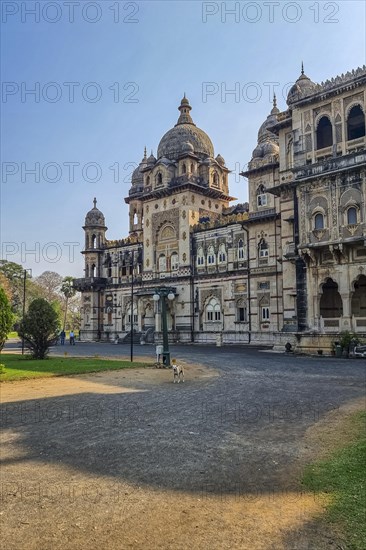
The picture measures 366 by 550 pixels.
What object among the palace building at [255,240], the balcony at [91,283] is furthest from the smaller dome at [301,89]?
the balcony at [91,283]

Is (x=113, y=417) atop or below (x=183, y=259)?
below

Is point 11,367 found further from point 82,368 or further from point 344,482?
point 344,482

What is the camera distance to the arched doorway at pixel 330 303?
30453mm

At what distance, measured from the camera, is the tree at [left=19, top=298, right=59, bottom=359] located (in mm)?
25734

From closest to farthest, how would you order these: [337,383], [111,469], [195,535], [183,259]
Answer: [195,535]
[111,469]
[337,383]
[183,259]

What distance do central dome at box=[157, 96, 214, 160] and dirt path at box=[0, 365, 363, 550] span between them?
4520 cm

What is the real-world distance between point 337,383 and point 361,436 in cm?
720

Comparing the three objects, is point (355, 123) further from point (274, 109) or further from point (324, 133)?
point (274, 109)

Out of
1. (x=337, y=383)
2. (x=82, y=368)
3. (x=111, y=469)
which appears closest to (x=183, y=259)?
(x=82, y=368)

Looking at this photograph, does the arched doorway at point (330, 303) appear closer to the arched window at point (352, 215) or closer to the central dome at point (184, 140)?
the arched window at point (352, 215)

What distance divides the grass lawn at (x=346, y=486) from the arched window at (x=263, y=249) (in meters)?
31.7

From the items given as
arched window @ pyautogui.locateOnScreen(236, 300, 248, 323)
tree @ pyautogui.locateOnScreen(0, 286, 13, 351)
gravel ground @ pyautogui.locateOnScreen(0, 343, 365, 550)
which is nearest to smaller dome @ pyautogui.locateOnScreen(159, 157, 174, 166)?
arched window @ pyautogui.locateOnScreen(236, 300, 248, 323)

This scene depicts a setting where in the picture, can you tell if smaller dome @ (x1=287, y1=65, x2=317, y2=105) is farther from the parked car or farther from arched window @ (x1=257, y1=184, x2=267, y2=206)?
the parked car

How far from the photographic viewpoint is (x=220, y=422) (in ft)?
31.8
